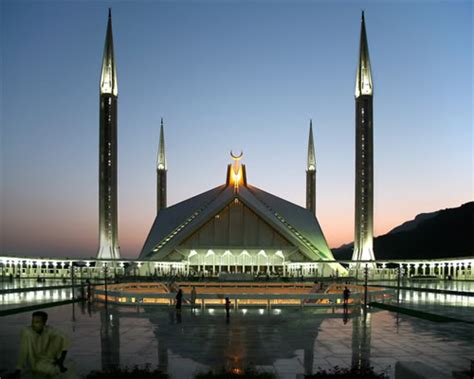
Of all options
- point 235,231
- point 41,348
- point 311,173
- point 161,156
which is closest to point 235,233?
point 235,231

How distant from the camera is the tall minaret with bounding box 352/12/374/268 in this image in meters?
49.7

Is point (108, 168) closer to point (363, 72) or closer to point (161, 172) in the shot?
point (161, 172)

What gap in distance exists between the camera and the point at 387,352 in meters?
9.32

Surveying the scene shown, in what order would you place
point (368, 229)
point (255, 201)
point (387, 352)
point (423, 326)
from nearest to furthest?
1. point (387, 352)
2. point (423, 326)
3. point (368, 229)
4. point (255, 201)

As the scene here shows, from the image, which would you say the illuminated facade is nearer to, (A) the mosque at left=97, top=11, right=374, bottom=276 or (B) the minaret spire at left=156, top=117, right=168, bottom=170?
(A) the mosque at left=97, top=11, right=374, bottom=276

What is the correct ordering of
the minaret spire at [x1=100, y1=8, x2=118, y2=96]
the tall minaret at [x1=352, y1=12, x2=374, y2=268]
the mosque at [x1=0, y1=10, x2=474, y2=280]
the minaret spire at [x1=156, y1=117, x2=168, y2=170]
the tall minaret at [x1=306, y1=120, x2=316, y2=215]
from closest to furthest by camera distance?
the mosque at [x1=0, y1=10, x2=474, y2=280] → the tall minaret at [x1=352, y1=12, x2=374, y2=268] → the minaret spire at [x1=100, y1=8, x2=118, y2=96] → the tall minaret at [x1=306, y1=120, x2=316, y2=215] → the minaret spire at [x1=156, y1=117, x2=168, y2=170]

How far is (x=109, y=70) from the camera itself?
5341cm

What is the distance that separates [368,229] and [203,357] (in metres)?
42.9

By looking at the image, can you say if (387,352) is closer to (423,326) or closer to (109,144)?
(423,326)

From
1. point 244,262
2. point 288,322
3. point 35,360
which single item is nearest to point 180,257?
point 244,262

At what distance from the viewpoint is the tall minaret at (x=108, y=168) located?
49412mm

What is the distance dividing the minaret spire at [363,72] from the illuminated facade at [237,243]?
48.0ft

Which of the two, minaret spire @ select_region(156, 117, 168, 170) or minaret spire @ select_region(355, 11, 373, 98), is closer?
minaret spire @ select_region(355, 11, 373, 98)

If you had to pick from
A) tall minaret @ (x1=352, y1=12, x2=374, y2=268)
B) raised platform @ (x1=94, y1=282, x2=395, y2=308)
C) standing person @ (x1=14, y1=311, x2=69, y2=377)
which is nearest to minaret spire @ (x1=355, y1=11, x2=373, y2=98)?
tall minaret @ (x1=352, y1=12, x2=374, y2=268)
